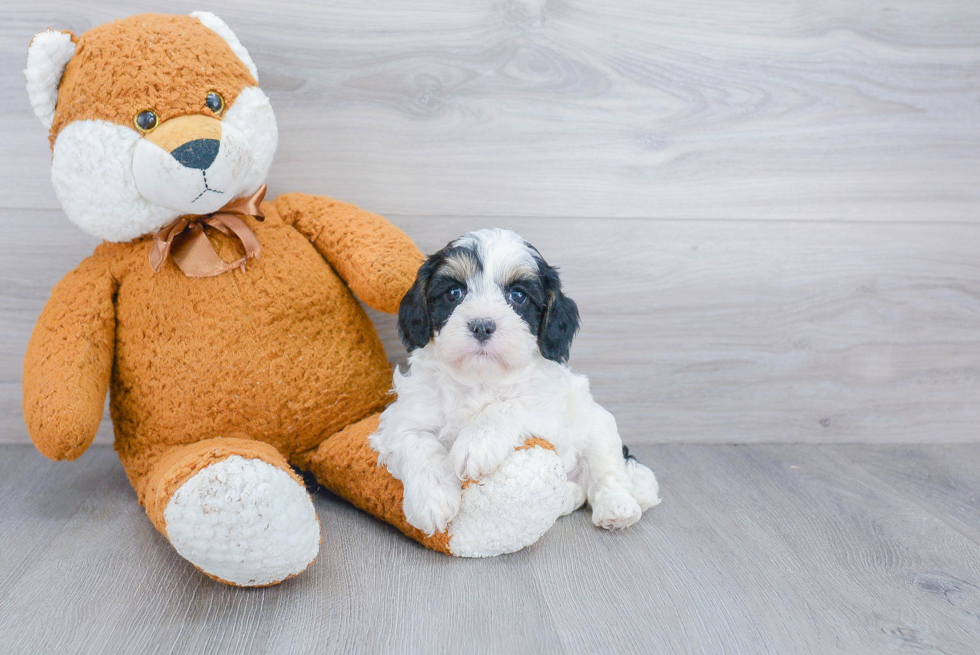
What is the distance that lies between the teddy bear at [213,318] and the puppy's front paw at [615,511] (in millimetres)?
182

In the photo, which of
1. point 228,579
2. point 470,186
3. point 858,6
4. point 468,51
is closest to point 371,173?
point 470,186

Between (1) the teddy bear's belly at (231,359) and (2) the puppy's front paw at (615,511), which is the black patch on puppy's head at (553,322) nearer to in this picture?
(2) the puppy's front paw at (615,511)

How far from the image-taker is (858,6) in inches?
75.5

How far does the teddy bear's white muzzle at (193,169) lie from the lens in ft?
4.43

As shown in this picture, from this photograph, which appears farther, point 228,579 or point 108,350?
point 108,350

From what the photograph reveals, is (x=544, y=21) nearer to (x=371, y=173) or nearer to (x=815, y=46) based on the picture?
(x=371, y=173)

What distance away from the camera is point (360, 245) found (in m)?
1.64

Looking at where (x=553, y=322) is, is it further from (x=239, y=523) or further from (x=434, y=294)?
(x=239, y=523)

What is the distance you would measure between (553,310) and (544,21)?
82 centimetres

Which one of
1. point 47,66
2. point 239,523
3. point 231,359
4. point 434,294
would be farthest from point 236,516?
point 47,66

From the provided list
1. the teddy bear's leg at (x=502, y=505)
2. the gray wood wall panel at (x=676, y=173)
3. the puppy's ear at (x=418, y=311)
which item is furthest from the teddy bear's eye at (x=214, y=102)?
the teddy bear's leg at (x=502, y=505)

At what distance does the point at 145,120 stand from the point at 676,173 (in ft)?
4.18

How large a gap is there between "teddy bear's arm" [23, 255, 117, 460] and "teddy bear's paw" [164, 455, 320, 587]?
37 cm

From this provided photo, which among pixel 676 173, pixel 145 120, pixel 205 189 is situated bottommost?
pixel 676 173
